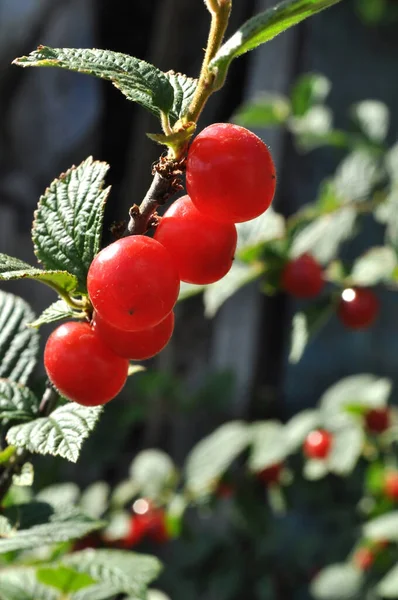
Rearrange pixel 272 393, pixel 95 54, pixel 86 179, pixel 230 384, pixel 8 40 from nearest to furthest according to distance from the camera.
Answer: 1. pixel 95 54
2. pixel 86 179
3. pixel 230 384
4. pixel 272 393
5. pixel 8 40

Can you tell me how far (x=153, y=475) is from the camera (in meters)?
1.56

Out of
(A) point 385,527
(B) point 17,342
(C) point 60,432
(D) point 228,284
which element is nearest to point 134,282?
(C) point 60,432

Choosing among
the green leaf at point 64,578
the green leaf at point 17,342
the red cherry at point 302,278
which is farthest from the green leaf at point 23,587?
the red cherry at point 302,278

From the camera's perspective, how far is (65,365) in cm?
54

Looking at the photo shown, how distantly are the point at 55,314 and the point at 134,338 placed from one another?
62 millimetres

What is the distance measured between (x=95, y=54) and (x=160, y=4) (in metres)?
1.79

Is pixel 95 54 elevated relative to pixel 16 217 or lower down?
lower down

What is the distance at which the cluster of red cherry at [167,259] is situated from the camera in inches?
18.8

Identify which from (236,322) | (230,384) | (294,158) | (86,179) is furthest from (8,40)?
(86,179)

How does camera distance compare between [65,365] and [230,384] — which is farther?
[230,384]

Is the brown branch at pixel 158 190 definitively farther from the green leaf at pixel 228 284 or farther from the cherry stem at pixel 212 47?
the green leaf at pixel 228 284

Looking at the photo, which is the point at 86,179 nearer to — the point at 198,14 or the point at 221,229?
the point at 221,229

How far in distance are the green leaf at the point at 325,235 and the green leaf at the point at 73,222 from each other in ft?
2.22

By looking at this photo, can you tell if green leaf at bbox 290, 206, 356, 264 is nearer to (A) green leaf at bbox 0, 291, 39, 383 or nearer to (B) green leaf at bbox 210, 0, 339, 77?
(A) green leaf at bbox 0, 291, 39, 383
